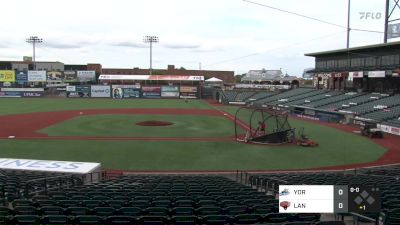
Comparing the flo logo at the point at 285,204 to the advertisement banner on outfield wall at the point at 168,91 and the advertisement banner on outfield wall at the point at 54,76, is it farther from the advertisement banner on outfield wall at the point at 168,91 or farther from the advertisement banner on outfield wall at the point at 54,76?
the advertisement banner on outfield wall at the point at 54,76

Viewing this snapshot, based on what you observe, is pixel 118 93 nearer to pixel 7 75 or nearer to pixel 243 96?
pixel 7 75

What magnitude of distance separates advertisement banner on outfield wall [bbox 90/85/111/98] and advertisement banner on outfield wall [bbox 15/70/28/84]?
51.3ft

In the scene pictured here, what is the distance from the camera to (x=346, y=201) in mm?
6125

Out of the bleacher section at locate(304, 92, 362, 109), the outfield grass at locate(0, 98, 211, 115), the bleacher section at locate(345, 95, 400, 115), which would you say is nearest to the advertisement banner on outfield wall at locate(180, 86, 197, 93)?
the outfield grass at locate(0, 98, 211, 115)

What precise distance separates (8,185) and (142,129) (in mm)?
25129

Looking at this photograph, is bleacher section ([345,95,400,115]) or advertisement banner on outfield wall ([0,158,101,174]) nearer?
advertisement banner on outfield wall ([0,158,101,174])

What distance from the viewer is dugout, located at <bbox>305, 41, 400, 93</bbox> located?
50.1 m

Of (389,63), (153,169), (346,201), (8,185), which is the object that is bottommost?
(153,169)

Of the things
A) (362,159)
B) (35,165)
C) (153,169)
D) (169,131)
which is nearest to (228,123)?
(169,131)

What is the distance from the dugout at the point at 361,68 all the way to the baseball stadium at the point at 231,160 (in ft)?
0.59

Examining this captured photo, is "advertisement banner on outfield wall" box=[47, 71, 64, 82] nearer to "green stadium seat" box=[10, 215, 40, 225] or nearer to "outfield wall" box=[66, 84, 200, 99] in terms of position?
"outfield wall" box=[66, 84, 200, 99]

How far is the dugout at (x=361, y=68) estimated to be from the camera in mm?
50125

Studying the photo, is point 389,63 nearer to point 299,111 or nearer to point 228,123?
point 299,111

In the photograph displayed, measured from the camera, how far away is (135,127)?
39969 mm
